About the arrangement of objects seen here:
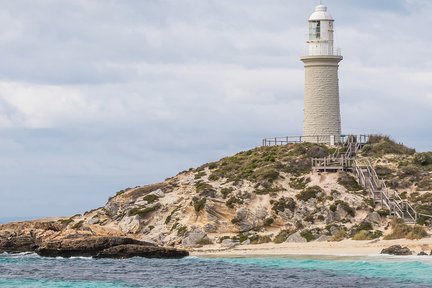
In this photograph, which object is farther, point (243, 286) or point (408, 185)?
point (408, 185)

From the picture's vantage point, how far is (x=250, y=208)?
2215 inches

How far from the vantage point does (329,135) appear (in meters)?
64.9

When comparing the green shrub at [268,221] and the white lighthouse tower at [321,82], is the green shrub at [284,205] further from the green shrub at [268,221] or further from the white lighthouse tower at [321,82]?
the white lighthouse tower at [321,82]

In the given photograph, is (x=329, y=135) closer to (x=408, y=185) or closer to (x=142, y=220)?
(x=408, y=185)

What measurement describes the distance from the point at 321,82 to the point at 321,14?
15.9 ft

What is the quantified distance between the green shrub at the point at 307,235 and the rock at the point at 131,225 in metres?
10.7

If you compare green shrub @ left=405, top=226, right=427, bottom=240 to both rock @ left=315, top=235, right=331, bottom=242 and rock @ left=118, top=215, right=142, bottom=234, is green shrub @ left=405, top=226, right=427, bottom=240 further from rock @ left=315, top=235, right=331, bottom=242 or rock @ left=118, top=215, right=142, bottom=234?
rock @ left=118, top=215, right=142, bottom=234

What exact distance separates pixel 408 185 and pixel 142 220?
56.2 feet

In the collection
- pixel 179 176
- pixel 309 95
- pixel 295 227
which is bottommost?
pixel 295 227

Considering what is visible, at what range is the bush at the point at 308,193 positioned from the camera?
56.4m

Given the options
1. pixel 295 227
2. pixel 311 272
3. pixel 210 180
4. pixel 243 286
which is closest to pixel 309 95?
pixel 210 180

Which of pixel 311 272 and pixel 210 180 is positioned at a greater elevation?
pixel 210 180

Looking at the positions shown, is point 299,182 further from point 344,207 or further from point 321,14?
point 321,14

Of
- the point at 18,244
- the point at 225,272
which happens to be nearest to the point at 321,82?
the point at 18,244
